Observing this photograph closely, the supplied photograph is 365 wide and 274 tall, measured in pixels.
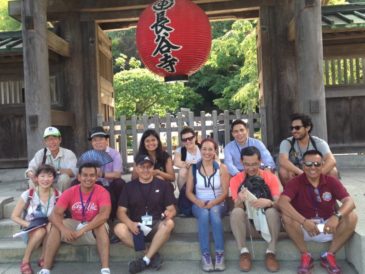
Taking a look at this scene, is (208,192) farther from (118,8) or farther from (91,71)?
(118,8)

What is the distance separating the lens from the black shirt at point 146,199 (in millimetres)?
4617

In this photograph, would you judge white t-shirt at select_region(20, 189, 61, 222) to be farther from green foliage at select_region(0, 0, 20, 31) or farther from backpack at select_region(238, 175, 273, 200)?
green foliage at select_region(0, 0, 20, 31)

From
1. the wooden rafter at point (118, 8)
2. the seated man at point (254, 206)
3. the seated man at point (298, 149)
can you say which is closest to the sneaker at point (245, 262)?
the seated man at point (254, 206)

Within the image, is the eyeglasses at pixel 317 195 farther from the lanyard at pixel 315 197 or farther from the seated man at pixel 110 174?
the seated man at pixel 110 174

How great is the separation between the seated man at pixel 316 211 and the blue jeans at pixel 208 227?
0.65 m

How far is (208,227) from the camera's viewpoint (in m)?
4.51

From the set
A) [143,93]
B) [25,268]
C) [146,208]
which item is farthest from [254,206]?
[143,93]

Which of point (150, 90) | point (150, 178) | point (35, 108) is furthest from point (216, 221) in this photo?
point (150, 90)

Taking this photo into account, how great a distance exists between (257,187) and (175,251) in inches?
44.0

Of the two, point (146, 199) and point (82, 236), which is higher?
point (146, 199)

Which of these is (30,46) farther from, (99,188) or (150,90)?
(150,90)

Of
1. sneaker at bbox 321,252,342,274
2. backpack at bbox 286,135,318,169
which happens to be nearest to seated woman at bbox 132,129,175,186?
backpack at bbox 286,135,318,169

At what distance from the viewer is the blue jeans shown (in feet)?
14.5

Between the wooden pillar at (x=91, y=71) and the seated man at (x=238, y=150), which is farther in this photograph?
the wooden pillar at (x=91, y=71)
